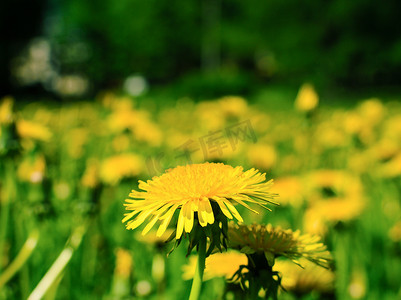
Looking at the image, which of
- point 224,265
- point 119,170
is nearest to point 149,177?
point 119,170

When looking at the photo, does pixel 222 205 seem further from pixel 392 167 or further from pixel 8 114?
pixel 392 167

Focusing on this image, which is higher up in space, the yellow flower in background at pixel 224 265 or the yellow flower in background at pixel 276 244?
the yellow flower in background at pixel 276 244

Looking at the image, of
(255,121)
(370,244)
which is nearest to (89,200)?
(370,244)

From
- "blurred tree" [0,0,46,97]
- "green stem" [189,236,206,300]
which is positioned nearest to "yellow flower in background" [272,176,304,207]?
"green stem" [189,236,206,300]

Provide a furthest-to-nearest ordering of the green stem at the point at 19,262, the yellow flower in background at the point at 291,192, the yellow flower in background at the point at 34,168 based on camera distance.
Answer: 1. the yellow flower in background at the point at 291,192
2. the yellow flower in background at the point at 34,168
3. the green stem at the point at 19,262

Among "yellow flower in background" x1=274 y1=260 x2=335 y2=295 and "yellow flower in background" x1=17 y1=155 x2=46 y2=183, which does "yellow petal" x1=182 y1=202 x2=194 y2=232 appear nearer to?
"yellow flower in background" x1=274 y1=260 x2=335 y2=295

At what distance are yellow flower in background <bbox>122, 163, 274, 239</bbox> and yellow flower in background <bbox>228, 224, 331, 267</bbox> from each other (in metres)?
0.07

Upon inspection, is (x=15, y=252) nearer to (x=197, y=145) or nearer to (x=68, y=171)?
(x=68, y=171)

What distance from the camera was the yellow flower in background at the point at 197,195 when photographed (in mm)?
433

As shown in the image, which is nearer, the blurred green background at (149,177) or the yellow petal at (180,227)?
the yellow petal at (180,227)

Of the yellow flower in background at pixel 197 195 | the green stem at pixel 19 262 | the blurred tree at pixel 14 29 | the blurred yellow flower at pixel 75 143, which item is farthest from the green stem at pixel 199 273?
the blurred tree at pixel 14 29

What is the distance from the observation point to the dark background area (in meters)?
9.30

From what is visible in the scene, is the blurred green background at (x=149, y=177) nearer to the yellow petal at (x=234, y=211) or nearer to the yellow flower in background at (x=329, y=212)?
the yellow flower in background at (x=329, y=212)

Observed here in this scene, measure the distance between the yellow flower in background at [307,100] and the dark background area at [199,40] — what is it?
17.2 ft
